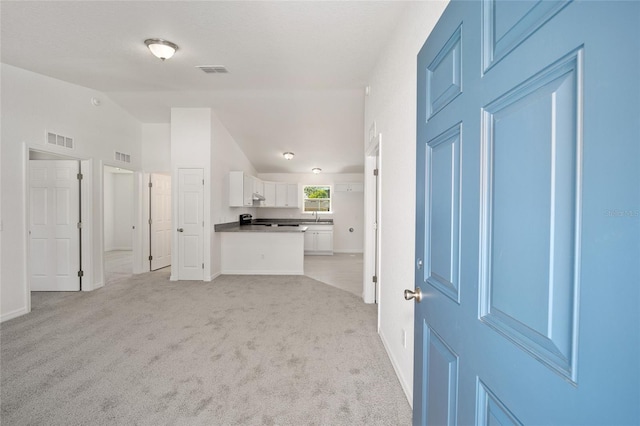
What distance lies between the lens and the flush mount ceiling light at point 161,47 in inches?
121

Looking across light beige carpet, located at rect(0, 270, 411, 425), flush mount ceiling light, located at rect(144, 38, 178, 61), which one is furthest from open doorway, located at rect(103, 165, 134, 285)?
flush mount ceiling light, located at rect(144, 38, 178, 61)

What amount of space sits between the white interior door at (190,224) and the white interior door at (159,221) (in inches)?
48.5

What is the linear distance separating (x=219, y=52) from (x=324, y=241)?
6.09 m

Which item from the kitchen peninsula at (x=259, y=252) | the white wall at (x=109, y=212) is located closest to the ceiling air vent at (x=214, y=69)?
the kitchen peninsula at (x=259, y=252)

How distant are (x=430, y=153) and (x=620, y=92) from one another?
29.2 inches

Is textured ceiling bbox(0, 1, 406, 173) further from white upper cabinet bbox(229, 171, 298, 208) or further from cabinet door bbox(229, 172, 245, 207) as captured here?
white upper cabinet bbox(229, 171, 298, 208)

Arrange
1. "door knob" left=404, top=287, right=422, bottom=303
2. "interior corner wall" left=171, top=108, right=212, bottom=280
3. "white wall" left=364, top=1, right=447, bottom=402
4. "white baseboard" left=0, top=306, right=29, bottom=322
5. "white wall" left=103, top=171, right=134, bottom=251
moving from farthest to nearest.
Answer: "white wall" left=103, top=171, right=134, bottom=251 → "interior corner wall" left=171, top=108, right=212, bottom=280 → "white baseboard" left=0, top=306, right=29, bottom=322 → "white wall" left=364, top=1, right=447, bottom=402 → "door knob" left=404, top=287, right=422, bottom=303

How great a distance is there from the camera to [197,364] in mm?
2434

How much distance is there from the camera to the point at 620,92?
0.42 meters

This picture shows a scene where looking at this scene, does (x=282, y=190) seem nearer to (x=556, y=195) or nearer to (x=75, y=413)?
(x=75, y=413)

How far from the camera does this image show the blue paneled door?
420 mm

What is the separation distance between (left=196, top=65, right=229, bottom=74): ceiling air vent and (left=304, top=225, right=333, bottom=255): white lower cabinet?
5406 millimetres

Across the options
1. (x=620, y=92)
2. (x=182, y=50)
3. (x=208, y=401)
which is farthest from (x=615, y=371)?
(x=182, y=50)

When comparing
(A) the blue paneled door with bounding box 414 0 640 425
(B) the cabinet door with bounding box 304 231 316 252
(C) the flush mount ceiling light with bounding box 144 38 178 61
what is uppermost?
(C) the flush mount ceiling light with bounding box 144 38 178 61
